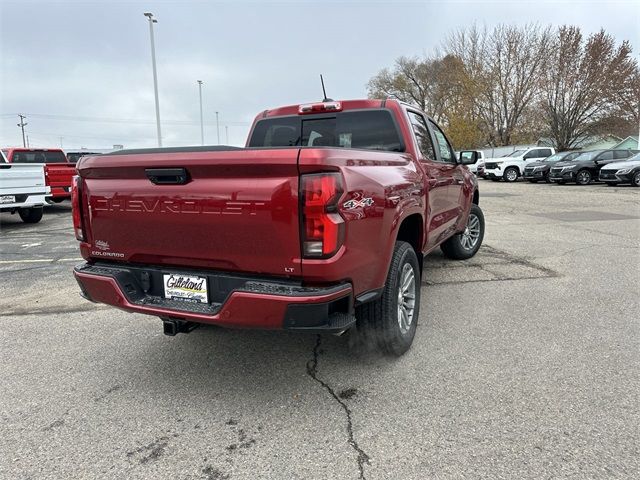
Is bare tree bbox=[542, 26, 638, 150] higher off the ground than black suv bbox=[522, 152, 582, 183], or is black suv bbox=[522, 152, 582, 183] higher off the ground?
bare tree bbox=[542, 26, 638, 150]

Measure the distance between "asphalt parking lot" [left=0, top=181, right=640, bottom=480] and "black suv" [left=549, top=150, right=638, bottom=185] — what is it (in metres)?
18.8

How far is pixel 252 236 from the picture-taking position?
2.52m

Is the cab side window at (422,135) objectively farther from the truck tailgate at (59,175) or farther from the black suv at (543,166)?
the black suv at (543,166)

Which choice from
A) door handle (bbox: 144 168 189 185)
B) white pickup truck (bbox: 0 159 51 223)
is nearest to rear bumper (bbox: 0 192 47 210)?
white pickup truck (bbox: 0 159 51 223)

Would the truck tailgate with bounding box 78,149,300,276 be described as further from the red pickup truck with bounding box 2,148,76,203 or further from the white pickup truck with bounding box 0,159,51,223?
the red pickup truck with bounding box 2,148,76,203

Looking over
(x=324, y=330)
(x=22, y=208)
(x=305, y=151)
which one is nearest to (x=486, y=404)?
(x=324, y=330)

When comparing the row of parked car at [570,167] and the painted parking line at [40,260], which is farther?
the row of parked car at [570,167]

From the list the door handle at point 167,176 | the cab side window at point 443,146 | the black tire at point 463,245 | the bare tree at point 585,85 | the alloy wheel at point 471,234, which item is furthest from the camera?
the bare tree at point 585,85

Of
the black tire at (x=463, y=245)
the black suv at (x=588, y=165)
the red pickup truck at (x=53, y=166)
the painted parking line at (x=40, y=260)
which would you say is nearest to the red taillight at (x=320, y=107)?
the black tire at (x=463, y=245)

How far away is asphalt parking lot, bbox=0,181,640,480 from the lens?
7.61 ft

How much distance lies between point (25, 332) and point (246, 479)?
3.08 metres

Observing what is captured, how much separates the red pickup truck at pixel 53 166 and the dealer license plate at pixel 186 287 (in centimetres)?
1063

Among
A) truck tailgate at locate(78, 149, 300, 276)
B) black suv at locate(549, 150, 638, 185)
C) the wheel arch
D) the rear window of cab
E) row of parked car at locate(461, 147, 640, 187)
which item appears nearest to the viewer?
truck tailgate at locate(78, 149, 300, 276)

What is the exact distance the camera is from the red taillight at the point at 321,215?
7.75ft
